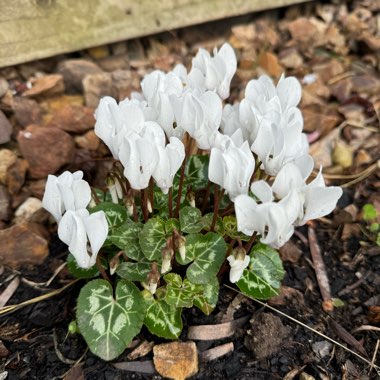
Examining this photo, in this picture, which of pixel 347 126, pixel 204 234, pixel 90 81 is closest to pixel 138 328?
pixel 204 234

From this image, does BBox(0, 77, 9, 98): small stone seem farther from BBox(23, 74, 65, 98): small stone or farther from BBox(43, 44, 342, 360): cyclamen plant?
BBox(43, 44, 342, 360): cyclamen plant

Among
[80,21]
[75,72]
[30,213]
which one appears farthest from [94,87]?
[30,213]

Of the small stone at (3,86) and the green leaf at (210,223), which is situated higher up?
the small stone at (3,86)

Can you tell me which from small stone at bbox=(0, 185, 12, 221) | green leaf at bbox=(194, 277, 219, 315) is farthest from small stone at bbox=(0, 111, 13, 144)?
green leaf at bbox=(194, 277, 219, 315)

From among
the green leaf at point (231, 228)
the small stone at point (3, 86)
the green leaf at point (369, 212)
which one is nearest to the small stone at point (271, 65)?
the green leaf at point (369, 212)

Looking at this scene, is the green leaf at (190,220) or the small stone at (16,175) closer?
the green leaf at (190,220)

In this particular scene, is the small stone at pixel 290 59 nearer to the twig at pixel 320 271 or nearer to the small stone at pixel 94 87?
the small stone at pixel 94 87

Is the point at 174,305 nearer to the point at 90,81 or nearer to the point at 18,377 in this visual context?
the point at 18,377
